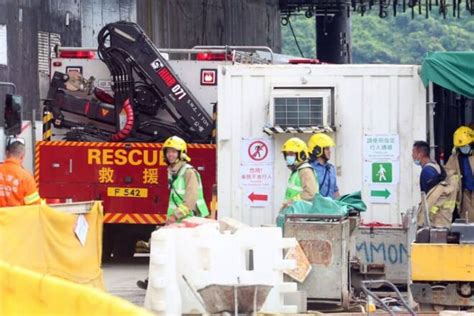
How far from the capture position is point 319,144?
52.5 ft

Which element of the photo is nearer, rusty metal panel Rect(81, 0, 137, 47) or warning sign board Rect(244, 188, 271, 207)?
warning sign board Rect(244, 188, 271, 207)

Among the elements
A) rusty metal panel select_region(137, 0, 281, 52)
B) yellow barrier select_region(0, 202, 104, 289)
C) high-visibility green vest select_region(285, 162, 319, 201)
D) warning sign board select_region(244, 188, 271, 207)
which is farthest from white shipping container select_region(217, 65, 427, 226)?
rusty metal panel select_region(137, 0, 281, 52)

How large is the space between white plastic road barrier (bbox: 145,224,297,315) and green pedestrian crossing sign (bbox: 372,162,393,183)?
4.05 metres

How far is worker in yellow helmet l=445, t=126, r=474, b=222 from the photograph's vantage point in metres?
15.9

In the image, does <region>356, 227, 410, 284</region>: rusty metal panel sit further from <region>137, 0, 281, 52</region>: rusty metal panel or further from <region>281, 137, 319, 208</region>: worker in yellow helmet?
<region>137, 0, 281, 52</region>: rusty metal panel

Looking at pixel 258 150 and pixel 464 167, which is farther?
pixel 258 150

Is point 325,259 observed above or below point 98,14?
below

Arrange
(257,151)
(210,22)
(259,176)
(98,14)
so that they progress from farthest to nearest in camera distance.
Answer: (210,22), (98,14), (257,151), (259,176)

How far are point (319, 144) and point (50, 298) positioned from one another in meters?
8.61

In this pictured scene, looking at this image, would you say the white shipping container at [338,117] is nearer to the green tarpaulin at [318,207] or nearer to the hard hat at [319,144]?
the hard hat at [319,144]

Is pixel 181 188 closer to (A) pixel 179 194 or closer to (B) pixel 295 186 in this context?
(A) pixel 179 194

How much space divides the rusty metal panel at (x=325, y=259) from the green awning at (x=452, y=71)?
3304 millimetres

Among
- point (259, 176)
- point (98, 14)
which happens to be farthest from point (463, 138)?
point (98, 14)

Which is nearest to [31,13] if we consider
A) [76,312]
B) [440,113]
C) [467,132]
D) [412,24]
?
[440,113]
